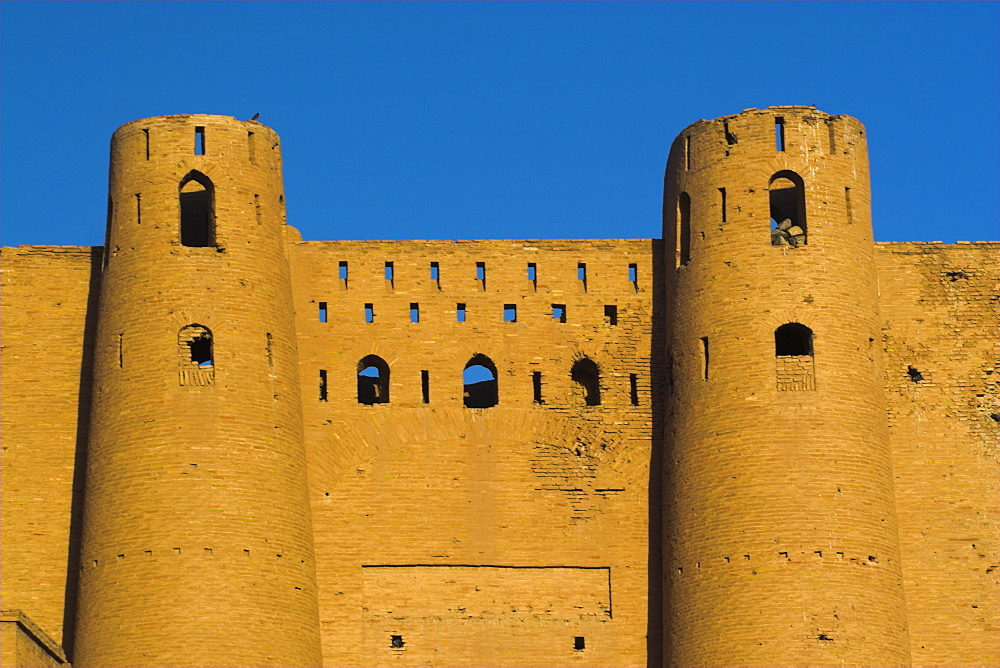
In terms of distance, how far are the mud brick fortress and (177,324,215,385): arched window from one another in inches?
1.9

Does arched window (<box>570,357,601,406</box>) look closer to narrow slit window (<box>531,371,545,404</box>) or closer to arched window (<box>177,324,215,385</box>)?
narrow slit window (<box>531,371,545,404</box>)

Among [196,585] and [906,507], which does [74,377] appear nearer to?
[196,585]

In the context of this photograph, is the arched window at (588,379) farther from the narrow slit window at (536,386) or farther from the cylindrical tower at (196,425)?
the cylindrical tower at (196,425)

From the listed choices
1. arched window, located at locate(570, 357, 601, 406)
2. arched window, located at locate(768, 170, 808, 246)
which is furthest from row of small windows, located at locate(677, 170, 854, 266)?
arched window, located at locate(570, 357, 601, 406)

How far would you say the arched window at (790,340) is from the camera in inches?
1459

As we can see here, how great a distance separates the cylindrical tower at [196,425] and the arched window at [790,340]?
7.85 m

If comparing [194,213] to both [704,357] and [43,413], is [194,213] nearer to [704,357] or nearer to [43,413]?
[43,413]

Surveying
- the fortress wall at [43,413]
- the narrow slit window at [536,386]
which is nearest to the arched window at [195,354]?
the fortress wall at [43,413]

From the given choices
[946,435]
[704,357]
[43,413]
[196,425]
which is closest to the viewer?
[196,425]

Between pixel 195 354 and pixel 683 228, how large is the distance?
8177 mm

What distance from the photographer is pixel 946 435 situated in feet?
124

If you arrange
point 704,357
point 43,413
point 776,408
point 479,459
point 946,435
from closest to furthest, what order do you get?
point 776,408 → point 704,357 → point 479,459 → point 43,413 → point 946,435

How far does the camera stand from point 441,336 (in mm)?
38188

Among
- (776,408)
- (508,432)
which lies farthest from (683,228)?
(508,432)
